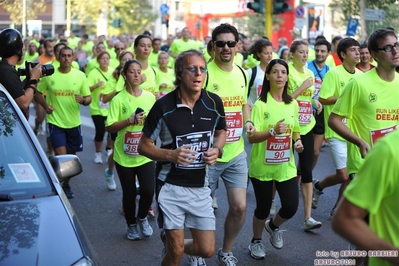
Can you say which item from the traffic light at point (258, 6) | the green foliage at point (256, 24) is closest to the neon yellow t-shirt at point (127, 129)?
the traffic light at point (258, 6)

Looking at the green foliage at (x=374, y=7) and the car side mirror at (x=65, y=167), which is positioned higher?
the green foliage at (x=374, y=7)

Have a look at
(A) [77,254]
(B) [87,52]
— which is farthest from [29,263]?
(B) [87,52]

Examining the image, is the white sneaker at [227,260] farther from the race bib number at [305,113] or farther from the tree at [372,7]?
the tree at [372,7]

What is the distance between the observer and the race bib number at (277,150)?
678 centimetres

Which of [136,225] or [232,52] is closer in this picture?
[232,52]

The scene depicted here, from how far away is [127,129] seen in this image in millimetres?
7805

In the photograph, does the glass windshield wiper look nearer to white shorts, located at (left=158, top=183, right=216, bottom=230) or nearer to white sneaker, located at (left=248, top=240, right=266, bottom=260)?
white shorts, located at (left=158, top=183, right=216, bottom=230)

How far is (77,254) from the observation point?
3.64 m

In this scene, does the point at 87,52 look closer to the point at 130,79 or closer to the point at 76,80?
the point at 76,80

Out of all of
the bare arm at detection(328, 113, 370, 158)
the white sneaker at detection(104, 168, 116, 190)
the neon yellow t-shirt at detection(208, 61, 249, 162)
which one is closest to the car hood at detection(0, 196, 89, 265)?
the bare arm at detection(328, 113, 370, 158)

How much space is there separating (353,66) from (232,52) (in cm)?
236

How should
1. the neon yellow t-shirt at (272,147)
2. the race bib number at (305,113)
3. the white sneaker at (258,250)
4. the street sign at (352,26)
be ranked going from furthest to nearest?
the street sign at (352,26)
the race bib number at (305,113)
the white sneaker at (258,250)
the neon yellow t-shirt at (272,147)

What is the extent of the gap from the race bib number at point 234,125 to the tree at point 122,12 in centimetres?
4775

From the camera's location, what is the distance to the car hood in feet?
11.6
